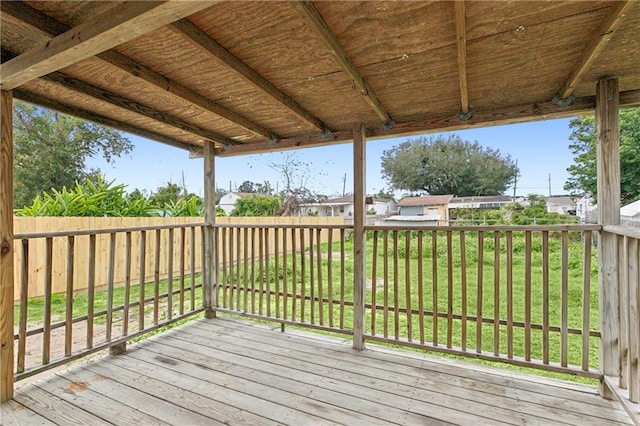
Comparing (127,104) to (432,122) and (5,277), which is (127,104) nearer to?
(5,277)

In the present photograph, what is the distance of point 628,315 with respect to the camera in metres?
1.64

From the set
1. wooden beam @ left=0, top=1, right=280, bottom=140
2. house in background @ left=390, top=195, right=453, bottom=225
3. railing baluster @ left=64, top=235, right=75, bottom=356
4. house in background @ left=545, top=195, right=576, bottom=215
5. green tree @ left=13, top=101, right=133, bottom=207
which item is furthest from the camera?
green tree @ left=13, top=101, right=133, bottom=207

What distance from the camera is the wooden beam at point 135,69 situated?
129 cm

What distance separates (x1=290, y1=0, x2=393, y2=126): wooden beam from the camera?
1197 mm

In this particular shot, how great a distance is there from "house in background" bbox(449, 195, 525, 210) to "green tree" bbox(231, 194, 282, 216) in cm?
620

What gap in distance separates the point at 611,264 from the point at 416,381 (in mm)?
1468

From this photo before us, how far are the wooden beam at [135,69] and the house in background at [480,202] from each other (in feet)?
12.8

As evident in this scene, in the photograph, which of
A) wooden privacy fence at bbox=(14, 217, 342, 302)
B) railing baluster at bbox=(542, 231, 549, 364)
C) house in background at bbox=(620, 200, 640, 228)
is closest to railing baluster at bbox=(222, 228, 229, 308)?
wooden privacy fence at bbox=(14, 217, 342, 302)

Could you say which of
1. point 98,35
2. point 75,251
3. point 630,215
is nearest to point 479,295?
point 630,215

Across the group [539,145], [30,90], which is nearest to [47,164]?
[30,90]

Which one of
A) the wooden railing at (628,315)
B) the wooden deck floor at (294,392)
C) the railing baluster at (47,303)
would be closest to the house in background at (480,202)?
the wooden railing at (628,315)

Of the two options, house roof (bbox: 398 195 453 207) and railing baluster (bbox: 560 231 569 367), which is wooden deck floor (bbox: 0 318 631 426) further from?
house roof (bbox: 398 195 453 207)

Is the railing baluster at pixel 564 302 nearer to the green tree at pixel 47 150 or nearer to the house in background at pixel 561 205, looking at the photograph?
the house in background at pixel 561 205

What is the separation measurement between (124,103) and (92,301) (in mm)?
1561
